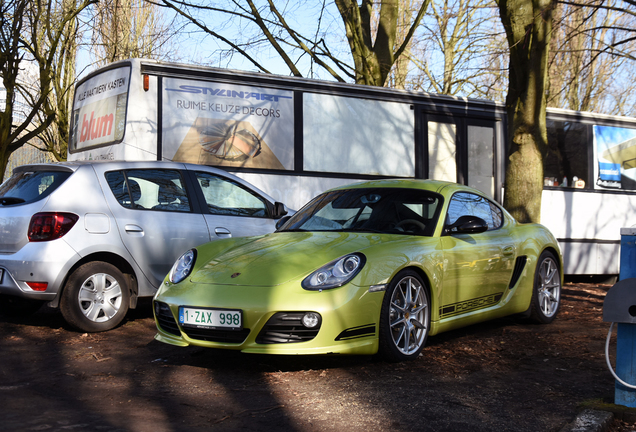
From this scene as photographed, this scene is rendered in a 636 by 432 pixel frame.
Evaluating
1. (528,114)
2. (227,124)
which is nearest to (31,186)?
(227,124)

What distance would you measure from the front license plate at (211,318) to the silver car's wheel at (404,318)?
1.02 metres

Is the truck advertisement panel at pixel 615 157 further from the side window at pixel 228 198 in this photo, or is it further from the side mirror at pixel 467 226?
the side mirror at pixel 467 226

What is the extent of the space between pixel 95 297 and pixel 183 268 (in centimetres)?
149

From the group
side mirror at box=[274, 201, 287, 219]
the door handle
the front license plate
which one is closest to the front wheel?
the door handle

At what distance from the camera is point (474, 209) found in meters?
6.30

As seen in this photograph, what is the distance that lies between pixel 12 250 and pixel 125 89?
321cm

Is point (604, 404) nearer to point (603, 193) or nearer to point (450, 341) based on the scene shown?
point (450, 341)

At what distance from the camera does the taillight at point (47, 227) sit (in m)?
6.01

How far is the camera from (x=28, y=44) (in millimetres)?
17969

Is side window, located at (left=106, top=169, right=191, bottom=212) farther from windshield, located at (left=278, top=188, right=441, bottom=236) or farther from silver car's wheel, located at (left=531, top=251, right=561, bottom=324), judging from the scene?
silver car's wheel, located at (left=531, top=251, right=561, bottom=324)

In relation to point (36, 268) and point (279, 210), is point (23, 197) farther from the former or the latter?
point (279, 210)

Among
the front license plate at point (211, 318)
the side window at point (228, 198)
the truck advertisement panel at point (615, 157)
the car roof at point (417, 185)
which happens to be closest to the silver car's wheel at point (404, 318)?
the front license plate at point (211, 318)

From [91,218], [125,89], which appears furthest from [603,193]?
[91,218]

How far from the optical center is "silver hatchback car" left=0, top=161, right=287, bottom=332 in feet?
19.7
